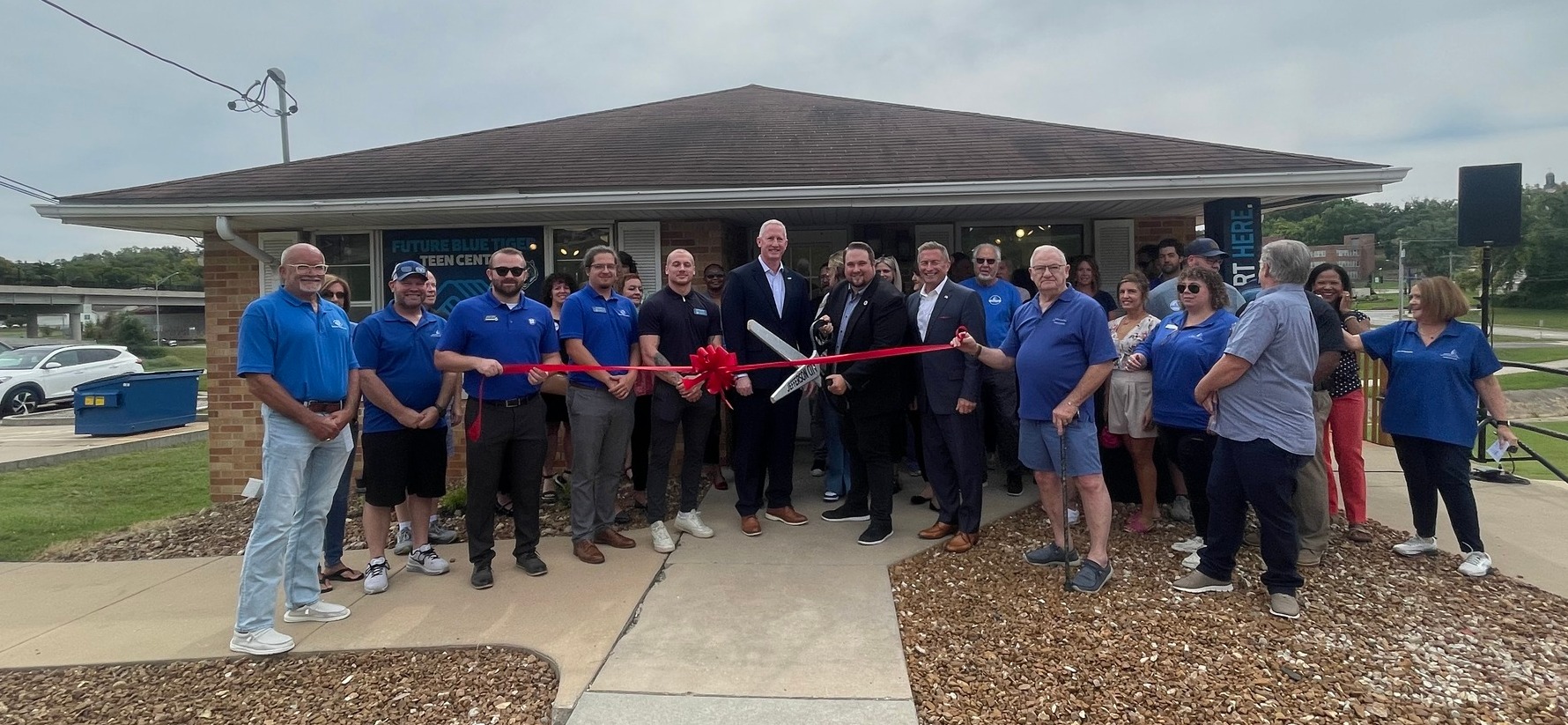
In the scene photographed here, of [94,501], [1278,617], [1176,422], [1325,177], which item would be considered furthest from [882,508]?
[94,501]

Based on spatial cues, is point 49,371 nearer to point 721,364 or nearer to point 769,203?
point 769,203

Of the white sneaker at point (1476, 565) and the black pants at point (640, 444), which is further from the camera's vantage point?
the black pants at point (640, 444)

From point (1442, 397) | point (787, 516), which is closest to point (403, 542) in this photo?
point (787, 516)

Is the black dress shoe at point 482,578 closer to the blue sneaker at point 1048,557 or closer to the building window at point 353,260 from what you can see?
the blue sneaker at point 1048,557

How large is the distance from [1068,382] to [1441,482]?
2.09 m

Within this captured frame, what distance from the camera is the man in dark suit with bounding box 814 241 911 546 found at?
4516mm

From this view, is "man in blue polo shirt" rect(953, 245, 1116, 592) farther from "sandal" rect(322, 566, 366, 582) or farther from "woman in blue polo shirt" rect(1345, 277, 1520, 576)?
"sandal" rect(322, 566, 366, 582)

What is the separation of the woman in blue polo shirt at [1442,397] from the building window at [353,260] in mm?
7465

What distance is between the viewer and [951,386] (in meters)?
4.38

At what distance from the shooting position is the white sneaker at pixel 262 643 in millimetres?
3400

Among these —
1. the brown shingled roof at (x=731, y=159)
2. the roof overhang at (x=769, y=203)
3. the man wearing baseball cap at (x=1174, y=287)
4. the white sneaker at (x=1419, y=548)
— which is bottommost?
the white sneaker at (x=1419, y=548)

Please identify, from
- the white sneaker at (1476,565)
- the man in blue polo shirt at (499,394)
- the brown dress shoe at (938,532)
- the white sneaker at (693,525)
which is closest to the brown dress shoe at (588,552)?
the man in blue polo shirt at (499,394)

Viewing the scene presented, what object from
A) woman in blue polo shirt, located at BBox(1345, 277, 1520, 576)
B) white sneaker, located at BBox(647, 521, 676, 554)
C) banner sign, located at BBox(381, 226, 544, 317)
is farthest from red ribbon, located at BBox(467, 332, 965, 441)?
banner sign, located at BBox(381, 226, 544, 317)

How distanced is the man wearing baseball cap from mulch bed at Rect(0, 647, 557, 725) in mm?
3807
